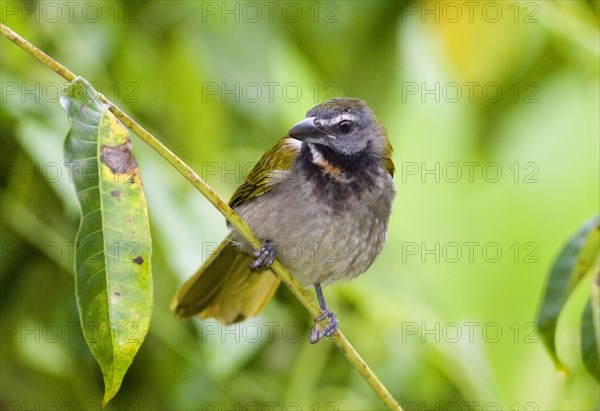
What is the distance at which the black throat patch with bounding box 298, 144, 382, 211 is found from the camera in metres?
3.33

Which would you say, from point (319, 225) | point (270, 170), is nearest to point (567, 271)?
point (319, 225)

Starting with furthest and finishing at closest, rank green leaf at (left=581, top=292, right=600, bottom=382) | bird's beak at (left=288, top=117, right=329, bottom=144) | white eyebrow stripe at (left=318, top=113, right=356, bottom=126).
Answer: white eyebrow stripe at (left=318, top=113, right=356, bottom=126) → bird's beak at (left=288, top=117, right=329, bottom=144) → green leaf at (left=581, top=292, right=600, bottom=382)

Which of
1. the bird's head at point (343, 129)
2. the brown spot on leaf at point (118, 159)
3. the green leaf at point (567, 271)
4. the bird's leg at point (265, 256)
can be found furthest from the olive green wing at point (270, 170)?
the brown spot on leaf at point (118, 159)

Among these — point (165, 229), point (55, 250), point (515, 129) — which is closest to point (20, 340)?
point (55, 250)

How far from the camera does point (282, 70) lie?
13.1ft

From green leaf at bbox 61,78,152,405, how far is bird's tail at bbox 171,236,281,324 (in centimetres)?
140

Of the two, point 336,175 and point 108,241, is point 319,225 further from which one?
point 108,241

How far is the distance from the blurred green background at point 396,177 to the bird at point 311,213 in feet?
0.44

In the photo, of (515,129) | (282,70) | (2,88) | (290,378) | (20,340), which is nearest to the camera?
(2,88)

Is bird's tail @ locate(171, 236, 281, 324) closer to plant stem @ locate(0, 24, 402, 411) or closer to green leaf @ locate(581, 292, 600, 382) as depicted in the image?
plant stem @ locate(0, 24, 402, 411)

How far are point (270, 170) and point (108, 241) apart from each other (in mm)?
1491

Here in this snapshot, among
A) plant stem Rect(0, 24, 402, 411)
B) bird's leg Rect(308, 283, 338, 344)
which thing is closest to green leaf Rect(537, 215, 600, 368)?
plant stem Rect(0, 24, 402, 411)

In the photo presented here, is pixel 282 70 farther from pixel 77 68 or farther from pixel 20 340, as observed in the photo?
pixel 20 340

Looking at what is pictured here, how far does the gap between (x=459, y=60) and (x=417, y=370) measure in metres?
1.66
